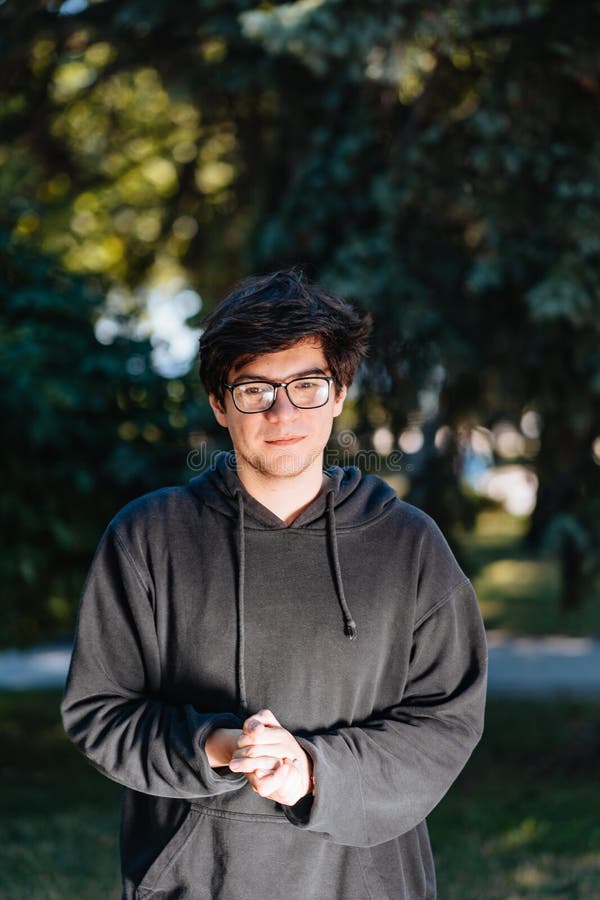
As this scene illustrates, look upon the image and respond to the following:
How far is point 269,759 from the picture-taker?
1630 millimetres

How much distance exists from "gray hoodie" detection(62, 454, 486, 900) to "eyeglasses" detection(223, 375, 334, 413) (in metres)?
0.17

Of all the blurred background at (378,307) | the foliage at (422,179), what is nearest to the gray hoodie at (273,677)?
the blurred background at (378,307)

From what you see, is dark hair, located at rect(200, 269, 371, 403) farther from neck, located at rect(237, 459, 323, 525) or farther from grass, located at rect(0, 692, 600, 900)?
grass, located at rect(0, 692, 600, 900)

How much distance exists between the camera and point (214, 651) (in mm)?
1861

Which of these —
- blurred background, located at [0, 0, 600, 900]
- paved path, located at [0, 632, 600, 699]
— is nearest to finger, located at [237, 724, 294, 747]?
blurred background, located at [0, 0, 600, 900]

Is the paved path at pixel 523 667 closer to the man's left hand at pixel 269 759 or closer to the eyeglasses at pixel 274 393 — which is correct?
the eyeglasses at pixel 274 393

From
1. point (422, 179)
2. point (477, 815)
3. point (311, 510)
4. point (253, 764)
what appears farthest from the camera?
point (477, 815)

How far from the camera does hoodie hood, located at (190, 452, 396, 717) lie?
1.87m

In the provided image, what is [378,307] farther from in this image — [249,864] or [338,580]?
[249,864]

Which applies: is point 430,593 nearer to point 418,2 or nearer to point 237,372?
point 237,372

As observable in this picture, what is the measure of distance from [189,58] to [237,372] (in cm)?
469

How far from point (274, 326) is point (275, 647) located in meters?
0.57

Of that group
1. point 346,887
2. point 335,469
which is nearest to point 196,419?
point 335,469

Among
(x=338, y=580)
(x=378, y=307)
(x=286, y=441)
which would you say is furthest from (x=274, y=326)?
Answer: (x=378, y=307)
